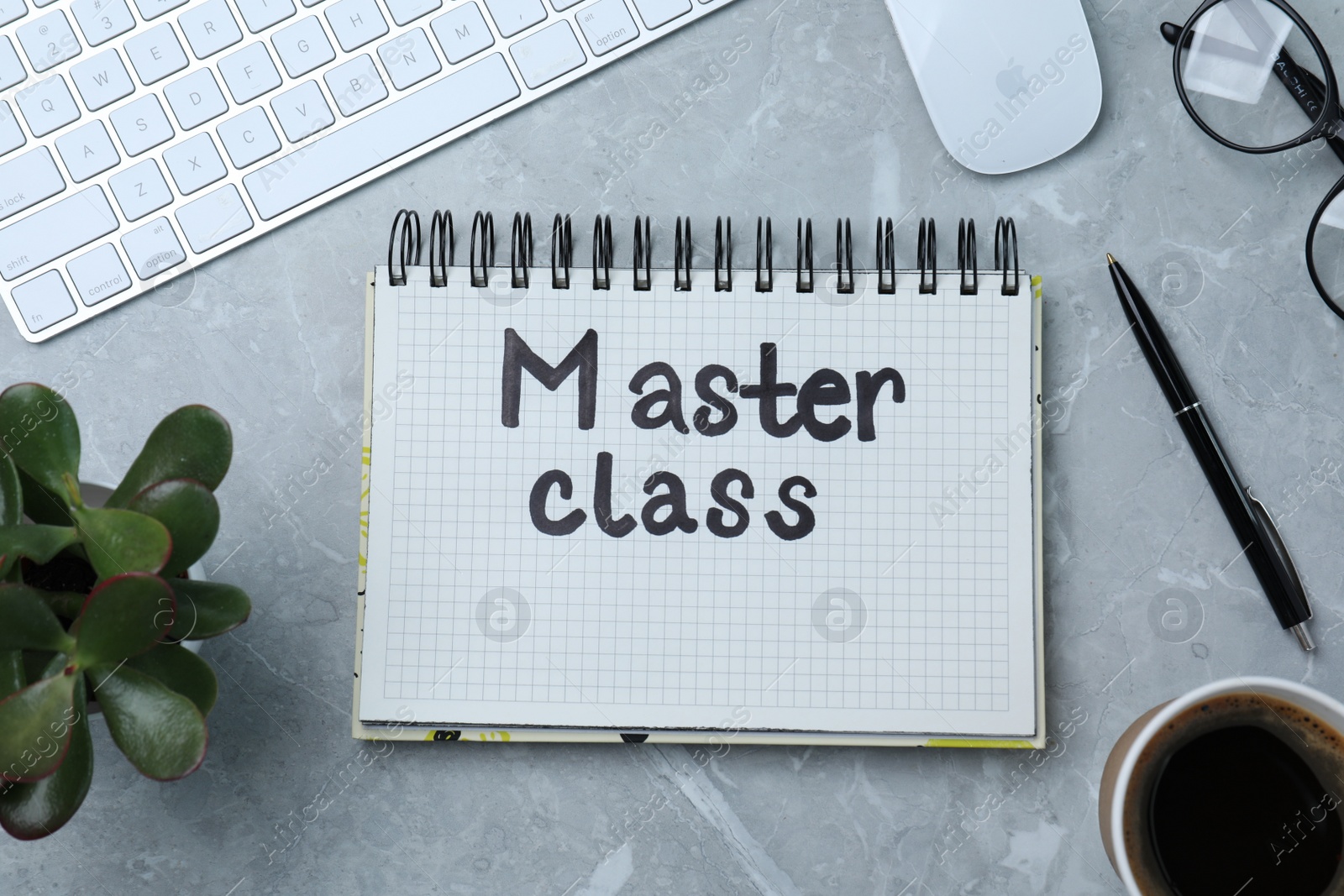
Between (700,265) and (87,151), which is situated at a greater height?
(87,151)

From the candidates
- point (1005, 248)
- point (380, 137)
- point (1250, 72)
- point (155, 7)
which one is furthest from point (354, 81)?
point (1250, 72)

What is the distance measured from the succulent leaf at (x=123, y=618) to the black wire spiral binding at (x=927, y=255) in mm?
482

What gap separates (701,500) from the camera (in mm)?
621

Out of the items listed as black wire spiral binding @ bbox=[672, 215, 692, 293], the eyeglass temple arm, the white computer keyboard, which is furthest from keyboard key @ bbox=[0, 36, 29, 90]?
the eyeglass temple arm

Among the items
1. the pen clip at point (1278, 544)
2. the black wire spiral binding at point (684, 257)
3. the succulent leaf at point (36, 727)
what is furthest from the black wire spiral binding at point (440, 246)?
the pen clip at point (1278, 544)

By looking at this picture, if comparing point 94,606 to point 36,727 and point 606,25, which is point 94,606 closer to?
point 36,727

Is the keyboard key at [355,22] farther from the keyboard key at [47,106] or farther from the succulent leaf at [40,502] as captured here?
the succulent leaf at [40,502]

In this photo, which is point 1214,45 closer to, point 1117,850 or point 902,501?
point 902,501

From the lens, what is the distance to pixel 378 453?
62 cm

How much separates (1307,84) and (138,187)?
80 centimetres

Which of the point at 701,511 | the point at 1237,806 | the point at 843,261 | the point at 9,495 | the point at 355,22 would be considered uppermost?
the point at 355,22

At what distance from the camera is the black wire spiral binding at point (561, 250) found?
627mm

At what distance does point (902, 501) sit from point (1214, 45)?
0.39 metres

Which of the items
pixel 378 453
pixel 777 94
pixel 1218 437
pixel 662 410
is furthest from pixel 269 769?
pixel 1218 437
